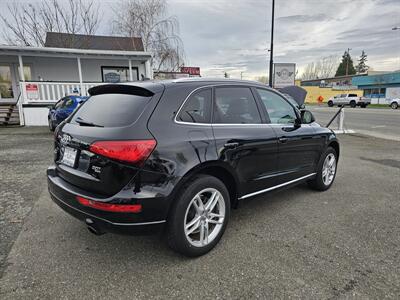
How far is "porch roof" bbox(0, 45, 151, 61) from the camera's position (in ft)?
41.3

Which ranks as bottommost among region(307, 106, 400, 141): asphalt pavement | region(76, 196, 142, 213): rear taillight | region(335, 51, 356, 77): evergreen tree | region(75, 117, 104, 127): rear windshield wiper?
region(307, 106, 400, 141): asphalt pavement

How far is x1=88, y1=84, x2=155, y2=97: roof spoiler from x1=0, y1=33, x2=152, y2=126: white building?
11.6 metres

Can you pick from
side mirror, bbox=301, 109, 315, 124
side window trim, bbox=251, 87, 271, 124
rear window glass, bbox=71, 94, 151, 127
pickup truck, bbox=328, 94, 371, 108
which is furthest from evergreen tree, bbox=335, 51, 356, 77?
rear window glass, bbox=71, 94, 151, 127

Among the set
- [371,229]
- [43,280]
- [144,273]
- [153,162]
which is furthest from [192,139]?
[371,229]

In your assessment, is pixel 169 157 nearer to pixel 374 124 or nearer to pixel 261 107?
pixel 261 107

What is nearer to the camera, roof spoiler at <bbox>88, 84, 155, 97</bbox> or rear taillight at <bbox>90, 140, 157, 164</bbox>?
rear taillight at <bbox>90, 140, 157, 164</bbox>

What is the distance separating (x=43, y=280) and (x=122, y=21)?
2429cm

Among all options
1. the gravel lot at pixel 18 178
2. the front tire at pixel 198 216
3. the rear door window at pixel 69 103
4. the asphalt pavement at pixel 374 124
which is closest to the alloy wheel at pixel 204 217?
the front tire at pixel 198 216

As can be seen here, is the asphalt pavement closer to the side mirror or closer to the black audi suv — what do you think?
the side mirror

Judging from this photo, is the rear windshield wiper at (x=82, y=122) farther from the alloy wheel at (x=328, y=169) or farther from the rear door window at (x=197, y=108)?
the alloy wheel at (x=328, y=169)

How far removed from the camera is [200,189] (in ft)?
8.36

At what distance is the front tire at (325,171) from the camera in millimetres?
4346

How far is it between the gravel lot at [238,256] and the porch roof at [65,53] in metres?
10.8

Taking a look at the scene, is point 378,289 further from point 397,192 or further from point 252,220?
point 397,192
